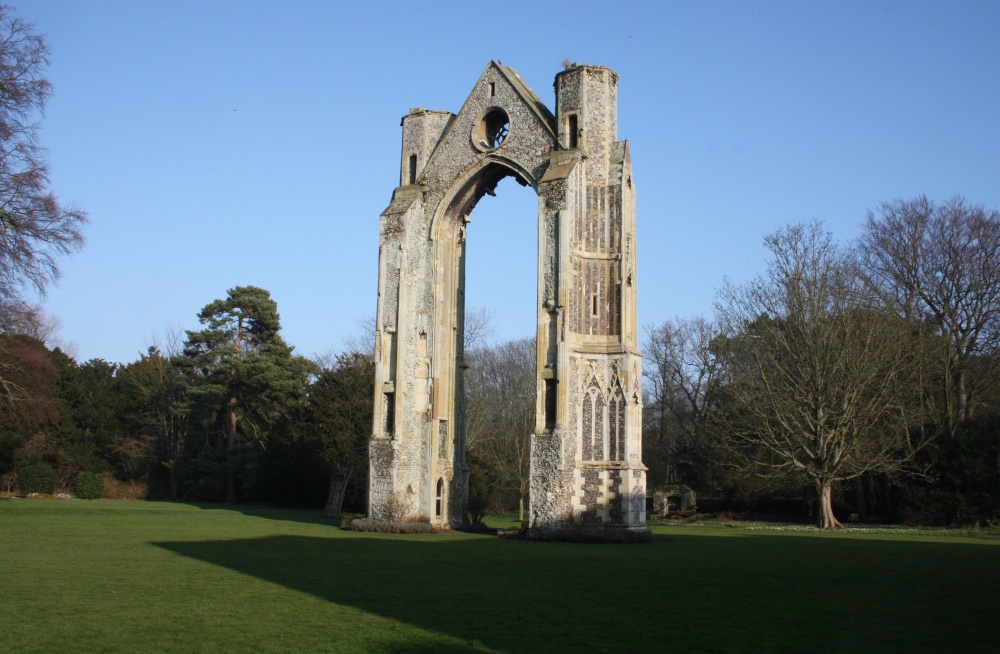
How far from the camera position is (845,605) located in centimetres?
1024

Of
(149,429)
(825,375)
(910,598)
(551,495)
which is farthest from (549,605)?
(149,429)

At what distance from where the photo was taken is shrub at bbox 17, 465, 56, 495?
41000 mm

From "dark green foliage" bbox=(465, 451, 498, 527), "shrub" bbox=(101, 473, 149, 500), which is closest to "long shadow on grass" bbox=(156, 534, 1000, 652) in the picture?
"dark green foliage" bbox=(465, 451, 498, 527)

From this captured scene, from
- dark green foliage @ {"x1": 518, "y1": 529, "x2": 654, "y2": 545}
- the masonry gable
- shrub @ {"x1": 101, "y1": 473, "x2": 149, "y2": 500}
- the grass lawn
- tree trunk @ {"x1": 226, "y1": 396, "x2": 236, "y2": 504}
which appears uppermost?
the masonry gable

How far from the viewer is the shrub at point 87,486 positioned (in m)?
43.7

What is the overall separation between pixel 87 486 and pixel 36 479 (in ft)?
9.41

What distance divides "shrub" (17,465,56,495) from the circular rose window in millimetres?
27324

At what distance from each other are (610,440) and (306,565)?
34.7 ft

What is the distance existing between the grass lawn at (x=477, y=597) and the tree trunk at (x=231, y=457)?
Result: 26.1 metres

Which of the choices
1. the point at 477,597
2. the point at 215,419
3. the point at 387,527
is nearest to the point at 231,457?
the point at 215,419

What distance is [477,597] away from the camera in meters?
10.6

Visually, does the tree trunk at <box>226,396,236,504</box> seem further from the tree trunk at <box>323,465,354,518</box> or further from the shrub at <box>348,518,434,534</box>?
the shrub at <box>348,518,434,534</box>

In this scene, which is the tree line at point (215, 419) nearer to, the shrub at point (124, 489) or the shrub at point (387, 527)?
the shrub at point (124, 489)

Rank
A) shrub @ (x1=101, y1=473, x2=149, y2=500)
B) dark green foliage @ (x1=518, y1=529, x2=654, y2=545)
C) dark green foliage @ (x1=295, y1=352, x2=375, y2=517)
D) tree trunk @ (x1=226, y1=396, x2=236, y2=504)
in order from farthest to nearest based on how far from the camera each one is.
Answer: shrub @ (x1=101, y1=473, x2=149, y2=500), tree trunk @ (x1=226, y1=396, x2=236, y2=504), dark green foliage @ (x1=295, y1=352, x2=375, y2=517), dark green foliage @ (x1=518, y1=529, x2=654, y2=545)
